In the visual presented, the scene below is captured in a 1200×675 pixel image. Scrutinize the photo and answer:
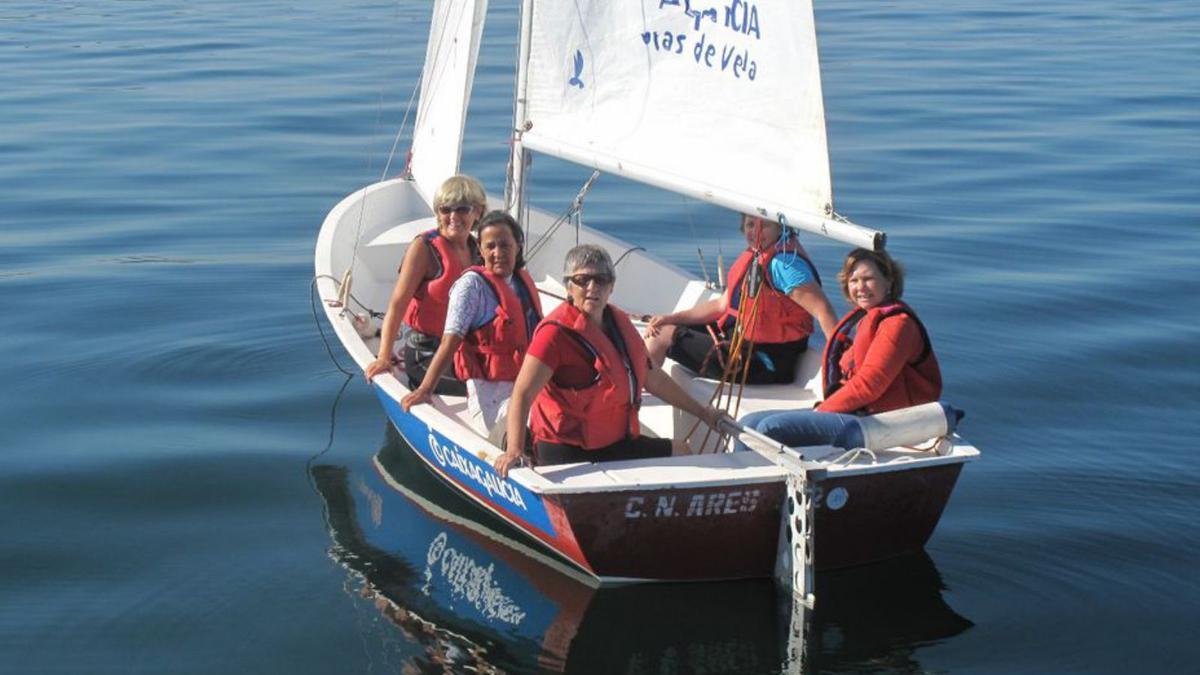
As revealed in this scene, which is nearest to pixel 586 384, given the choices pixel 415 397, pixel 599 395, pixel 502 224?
pixel 599 395

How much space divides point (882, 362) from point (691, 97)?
5.34 feet

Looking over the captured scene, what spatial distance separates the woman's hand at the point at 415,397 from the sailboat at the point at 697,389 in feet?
0.17

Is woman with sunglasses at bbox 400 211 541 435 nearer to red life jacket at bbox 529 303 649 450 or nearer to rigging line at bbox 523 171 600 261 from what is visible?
red life jacket at bbox 529 303 649 450

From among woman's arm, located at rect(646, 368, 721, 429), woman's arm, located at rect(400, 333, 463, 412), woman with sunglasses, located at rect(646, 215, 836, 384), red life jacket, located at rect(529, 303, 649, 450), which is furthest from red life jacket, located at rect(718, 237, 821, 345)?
woman's arm, located at rect(400, 333, 463, 412)

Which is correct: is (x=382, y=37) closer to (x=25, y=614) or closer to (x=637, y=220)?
(x=637, y=220)

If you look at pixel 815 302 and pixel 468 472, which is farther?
pixel 815 302

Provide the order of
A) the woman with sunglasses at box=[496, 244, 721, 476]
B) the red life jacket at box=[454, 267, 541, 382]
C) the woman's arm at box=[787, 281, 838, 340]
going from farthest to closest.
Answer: the woman's arm at box=[787, 281, 838, 340], the red life jacket at box=[454, 267, 541, 382], the woman with sunglasses at box=[496, 244, 721, 476]

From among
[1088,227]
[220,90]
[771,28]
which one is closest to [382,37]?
[220,90]

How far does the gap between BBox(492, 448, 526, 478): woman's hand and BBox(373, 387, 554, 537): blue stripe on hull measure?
0.31 ft

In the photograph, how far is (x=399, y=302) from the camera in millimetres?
8430

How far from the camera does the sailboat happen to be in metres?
6.94

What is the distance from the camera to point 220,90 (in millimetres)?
20328

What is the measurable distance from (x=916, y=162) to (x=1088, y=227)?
9.32ft

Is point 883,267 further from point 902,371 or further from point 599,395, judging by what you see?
point 599,395
